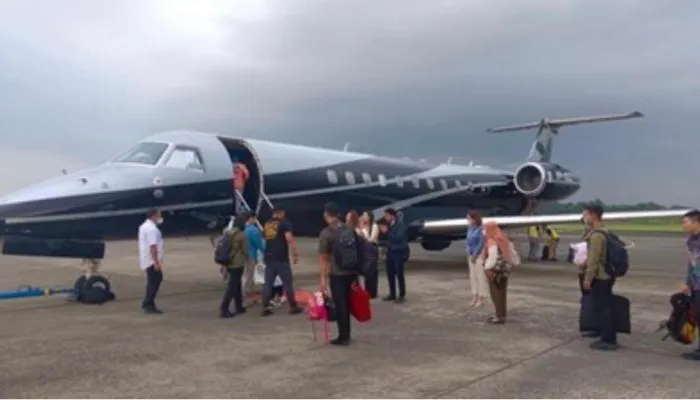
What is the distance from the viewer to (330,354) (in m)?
6.88

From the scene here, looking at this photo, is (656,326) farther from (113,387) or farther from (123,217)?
(123,217)

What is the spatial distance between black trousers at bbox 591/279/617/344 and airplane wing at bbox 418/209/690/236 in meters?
8.37

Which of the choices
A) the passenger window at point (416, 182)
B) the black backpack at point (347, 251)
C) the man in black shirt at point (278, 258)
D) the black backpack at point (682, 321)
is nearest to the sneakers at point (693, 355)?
the black backpack at point (682, 321)

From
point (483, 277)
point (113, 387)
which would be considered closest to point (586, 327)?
point (483, 277)

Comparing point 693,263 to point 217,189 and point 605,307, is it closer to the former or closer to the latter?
point 605,307

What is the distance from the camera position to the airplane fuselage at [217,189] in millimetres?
10125

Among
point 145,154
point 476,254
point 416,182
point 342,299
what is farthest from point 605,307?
point 416,182

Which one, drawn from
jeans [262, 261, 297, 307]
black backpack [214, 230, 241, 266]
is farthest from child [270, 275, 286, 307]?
black backpack [214, 230, 241, 266]

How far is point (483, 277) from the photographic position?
34.3 feet

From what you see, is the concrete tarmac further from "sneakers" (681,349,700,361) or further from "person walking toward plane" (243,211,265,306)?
"person walking toward plane" (243,211,265,306)

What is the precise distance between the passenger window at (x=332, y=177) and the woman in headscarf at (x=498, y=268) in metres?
7.27

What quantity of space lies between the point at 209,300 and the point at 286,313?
2.19 metres

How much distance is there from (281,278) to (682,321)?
5.59m

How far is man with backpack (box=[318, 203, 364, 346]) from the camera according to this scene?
739cm
